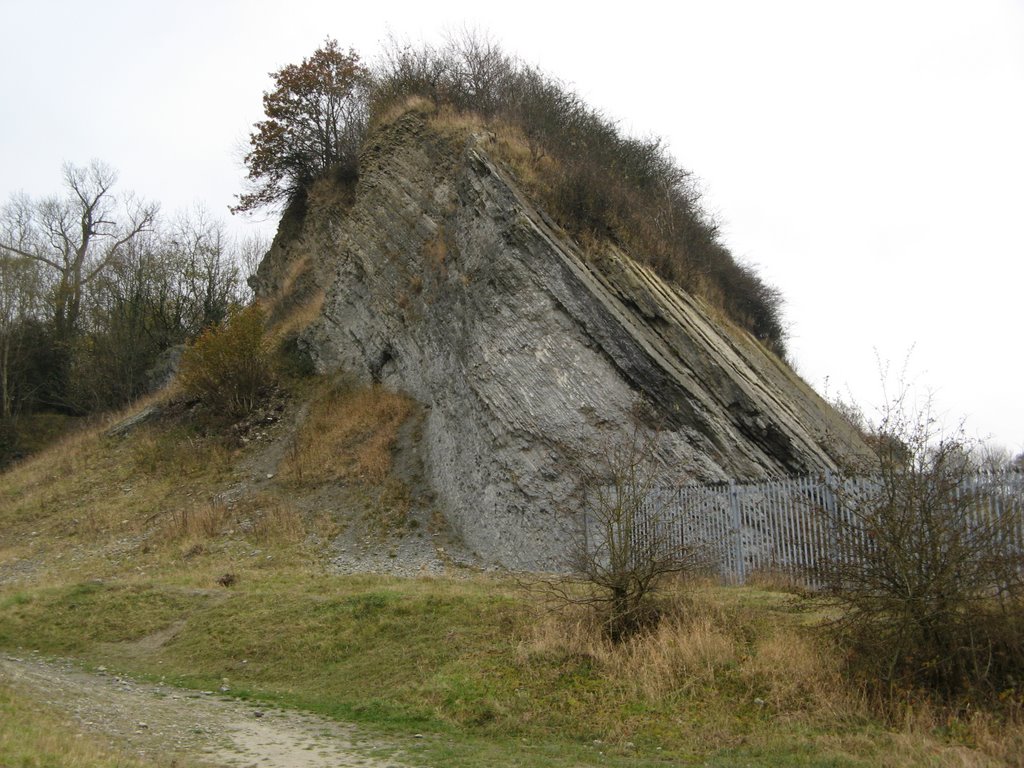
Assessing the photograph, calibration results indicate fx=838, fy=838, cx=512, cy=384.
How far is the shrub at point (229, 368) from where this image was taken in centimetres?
2380

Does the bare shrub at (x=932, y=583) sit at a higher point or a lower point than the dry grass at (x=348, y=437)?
lower

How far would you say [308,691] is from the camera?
995 centimetres

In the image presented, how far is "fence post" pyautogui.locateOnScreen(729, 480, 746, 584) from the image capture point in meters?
12.9

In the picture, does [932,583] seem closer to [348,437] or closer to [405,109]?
[348,437]

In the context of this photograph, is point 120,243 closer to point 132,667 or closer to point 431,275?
point 431,275

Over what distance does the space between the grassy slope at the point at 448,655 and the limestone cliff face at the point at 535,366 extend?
250cm

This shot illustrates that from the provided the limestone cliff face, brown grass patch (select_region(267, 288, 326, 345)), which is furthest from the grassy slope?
brown grass patch (select_region(267, 288, 326, 345))

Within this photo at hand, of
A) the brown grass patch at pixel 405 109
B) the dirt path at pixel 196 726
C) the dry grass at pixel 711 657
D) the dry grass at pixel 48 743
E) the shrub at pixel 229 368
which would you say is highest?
the brown grass patch at pixel 405 109

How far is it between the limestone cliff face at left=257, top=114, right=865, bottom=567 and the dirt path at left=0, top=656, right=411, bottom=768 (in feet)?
21.2

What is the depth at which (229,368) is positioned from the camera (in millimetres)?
23812

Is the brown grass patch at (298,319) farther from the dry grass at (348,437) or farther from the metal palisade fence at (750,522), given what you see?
the metal palisade fence at (750,522)

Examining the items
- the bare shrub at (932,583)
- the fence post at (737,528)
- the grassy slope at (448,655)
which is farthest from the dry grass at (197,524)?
the bare shrub at (932,583)

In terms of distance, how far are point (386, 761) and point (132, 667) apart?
6.09 metres

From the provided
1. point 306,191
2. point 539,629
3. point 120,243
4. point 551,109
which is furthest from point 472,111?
point 120,243
